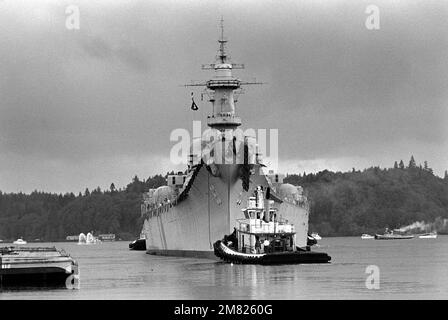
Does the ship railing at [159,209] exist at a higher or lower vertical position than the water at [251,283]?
higher

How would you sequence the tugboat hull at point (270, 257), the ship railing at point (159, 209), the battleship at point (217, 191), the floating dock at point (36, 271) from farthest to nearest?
the ship railing at point (159, 209) < the battleship at point (217, 191) < the tugboat hull at point (270, 257) < the floating dock at point (36, 271)

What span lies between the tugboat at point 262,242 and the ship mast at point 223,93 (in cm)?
2076

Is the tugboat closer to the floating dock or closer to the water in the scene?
the water

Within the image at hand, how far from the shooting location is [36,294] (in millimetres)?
53406

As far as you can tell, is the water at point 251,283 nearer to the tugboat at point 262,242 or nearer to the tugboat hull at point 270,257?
the tugboat hull at point 270,257

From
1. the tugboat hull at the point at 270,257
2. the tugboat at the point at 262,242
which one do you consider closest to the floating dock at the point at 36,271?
the tugboat hull at the point at 270,257

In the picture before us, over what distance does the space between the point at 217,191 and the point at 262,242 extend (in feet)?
30.9

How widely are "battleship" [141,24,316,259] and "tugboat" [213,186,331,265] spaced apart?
1428mm

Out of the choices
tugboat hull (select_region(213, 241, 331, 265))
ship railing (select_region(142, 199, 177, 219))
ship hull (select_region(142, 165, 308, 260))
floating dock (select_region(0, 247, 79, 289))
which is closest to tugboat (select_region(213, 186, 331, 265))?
tugboat hull (select_region(213, 241, 331, 265))

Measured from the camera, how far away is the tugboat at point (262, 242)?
73938 millimetres

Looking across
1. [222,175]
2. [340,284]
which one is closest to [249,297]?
[340,284]

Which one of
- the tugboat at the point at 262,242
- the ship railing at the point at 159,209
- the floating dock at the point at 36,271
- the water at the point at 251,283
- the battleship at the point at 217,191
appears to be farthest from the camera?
the ship railing at the point at 159,209
